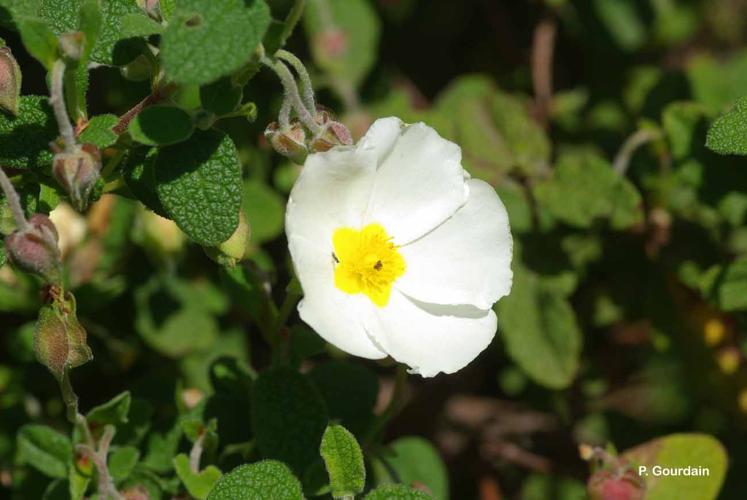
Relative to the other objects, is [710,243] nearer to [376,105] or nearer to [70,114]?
[376,105]

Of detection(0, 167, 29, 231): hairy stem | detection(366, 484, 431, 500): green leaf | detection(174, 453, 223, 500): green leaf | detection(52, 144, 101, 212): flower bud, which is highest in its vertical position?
detection(52, 144, 101, 212): flower bud

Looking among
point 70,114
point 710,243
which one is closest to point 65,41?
point 70,114

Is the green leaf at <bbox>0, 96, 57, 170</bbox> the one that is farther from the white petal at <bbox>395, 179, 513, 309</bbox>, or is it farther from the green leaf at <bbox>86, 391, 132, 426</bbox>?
the white petal at <bbox>395, 179, 513, 309</bbox>

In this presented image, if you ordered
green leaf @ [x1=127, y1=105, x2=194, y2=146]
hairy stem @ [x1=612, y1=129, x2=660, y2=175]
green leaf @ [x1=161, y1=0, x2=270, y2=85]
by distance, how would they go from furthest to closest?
hairy stem @ [x1=612, y1=129, x2=660, y2=175] < green leaf @ [x1=127, y1=105, x2=194, y2=146] < green leaf @ [x1=161, y1=0, x2=270, y2=85]

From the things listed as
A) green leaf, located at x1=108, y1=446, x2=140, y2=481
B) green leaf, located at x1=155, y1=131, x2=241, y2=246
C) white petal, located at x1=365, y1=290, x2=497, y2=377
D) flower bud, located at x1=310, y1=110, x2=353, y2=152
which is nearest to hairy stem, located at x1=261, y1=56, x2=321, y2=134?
flower bud, located at x1=310, y1=110, x2=353, y2=152

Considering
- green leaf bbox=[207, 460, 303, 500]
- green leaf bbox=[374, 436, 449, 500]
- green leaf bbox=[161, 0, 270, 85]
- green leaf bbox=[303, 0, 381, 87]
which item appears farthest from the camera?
green leaf bbox=[303, 0, 381, 87]

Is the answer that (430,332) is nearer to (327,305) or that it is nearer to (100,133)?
(327,305)
